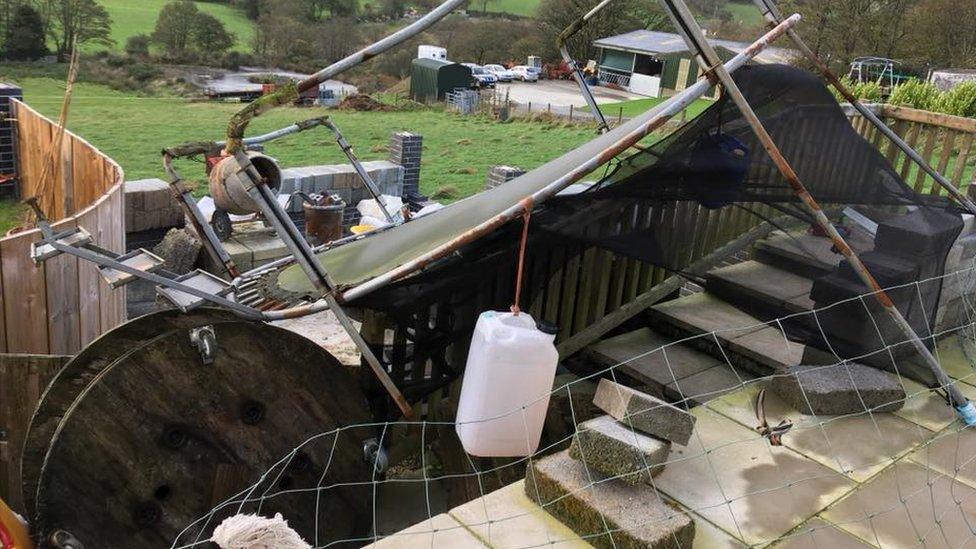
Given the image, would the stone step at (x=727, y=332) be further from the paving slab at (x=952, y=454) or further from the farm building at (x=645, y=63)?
the farm building at (x=645, y=63)

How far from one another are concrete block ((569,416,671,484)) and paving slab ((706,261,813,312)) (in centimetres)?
195

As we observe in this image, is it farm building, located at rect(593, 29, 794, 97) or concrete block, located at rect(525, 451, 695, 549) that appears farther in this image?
farm building, located at rect(593, 29, 794, 97)

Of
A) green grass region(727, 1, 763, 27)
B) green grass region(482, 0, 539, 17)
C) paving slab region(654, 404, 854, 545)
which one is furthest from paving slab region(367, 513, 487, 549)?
green grass region(482, 0, 539, 17)

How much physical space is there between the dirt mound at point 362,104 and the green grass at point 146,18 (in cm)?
2499

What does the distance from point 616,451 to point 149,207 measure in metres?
7.49

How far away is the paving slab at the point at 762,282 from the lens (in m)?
4.82

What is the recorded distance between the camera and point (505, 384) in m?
3.34

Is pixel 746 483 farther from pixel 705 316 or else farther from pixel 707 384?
pixel 705 316

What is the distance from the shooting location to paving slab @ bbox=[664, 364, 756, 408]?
442cm

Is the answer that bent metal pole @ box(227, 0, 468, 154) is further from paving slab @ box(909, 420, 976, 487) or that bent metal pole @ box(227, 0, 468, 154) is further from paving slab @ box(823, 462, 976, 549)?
paving slab @ box(909, 420, 976, 487)

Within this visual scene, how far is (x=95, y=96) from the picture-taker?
3353 cm

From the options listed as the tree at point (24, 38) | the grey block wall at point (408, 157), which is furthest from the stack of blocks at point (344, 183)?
the tree at point (24, 38)

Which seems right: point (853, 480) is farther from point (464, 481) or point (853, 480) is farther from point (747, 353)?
point (464, 481)

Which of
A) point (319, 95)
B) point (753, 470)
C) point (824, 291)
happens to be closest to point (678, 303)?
point (824, 291)
